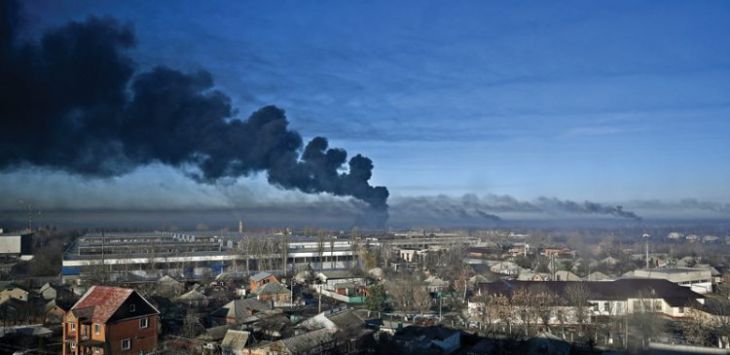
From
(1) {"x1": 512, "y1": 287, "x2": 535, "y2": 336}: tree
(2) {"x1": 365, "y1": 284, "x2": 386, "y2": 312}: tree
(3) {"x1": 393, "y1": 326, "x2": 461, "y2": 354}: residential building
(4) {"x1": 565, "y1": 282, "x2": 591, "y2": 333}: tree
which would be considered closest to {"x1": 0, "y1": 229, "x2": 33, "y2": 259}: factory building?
(2) {"x1": 365, "y1": 284, "x2": 386, "y2": 312}: tree

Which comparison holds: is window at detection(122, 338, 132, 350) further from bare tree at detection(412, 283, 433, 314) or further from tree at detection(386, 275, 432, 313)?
bare tree at detection(412, 283, 433, 314)

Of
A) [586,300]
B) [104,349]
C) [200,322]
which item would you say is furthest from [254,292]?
[586,300]

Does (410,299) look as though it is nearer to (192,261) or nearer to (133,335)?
Result: (133,335)

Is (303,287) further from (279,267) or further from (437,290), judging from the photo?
(279,267)

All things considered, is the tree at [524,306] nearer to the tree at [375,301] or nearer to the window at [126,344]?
the tree at [375,301]

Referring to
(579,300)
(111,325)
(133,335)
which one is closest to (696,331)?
(579,300)

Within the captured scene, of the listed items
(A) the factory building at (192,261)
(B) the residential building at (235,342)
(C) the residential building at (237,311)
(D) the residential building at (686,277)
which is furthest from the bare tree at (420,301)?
(A) the factory building at (192,261)

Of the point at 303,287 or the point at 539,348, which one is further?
the point at 303,287
